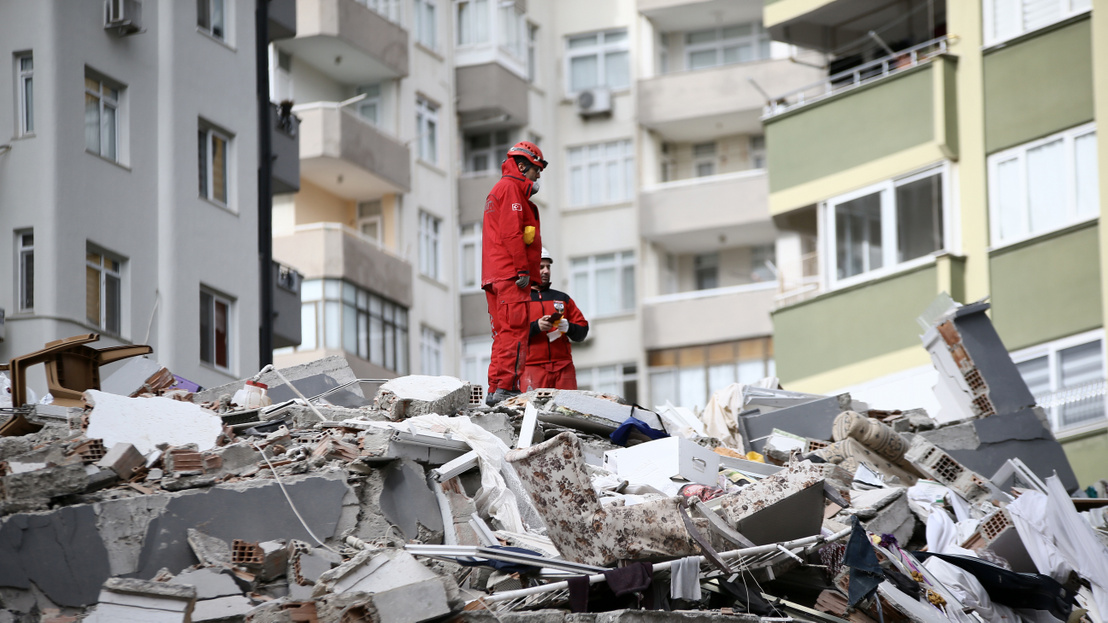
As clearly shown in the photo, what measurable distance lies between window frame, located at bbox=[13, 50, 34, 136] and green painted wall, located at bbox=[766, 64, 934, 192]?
38.8 feet

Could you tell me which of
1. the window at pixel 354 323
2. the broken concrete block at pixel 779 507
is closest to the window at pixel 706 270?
the window at pixel 354 323

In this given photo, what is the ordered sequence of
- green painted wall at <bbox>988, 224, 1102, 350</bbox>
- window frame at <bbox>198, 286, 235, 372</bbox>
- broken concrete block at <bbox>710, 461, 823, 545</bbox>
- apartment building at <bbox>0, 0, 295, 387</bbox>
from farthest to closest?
window frame at <bbox>198, 286, 235, 372</bbox>, apartment building at <bbox>0, 0, 295, 387</bbox>, green painted wall at <bbox>988, 224, 1102, 350</bbox>, broken concrete block at <bbox>710, 461, 823, 545</bbox>

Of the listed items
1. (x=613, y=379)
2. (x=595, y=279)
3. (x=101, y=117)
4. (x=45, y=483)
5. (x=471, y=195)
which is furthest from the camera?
(x=595, y=279)

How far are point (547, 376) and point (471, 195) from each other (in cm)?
2837

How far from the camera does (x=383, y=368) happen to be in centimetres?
3788

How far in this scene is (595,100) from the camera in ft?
144

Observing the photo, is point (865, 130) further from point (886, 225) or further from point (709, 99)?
point (709, 99)

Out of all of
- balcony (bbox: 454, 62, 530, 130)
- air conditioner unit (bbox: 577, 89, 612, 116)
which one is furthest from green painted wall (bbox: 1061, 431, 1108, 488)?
air conditioner unit (bbox: 577, 89, 612, 116)

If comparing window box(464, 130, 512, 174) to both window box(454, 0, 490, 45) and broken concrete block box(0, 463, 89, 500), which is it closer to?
window box(454, 0, 490, 45)

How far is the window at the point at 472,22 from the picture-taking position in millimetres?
42906

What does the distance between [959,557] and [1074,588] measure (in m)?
1.10

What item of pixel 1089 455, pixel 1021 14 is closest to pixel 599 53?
pixel 1021 14

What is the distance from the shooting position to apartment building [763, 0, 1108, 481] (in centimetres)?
2327

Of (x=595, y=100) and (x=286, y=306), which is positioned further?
(x=595, y=100)
